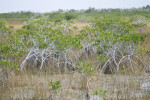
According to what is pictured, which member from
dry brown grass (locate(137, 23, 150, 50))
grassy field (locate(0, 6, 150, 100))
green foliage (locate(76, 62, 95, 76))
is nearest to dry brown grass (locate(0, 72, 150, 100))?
grassy field (locate(0, 6, 150, 100))

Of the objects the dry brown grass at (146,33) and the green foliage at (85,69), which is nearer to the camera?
the green foliage at (85,69)

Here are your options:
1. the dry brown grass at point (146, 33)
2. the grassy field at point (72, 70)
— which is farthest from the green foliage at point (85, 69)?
the dry brown grass at point (146, 33)

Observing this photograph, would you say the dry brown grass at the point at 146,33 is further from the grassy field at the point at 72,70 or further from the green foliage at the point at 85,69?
the green foliage at the point at 85,69

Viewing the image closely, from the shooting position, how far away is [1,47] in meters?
7.71

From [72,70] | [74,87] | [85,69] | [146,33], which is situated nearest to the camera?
[85,69]

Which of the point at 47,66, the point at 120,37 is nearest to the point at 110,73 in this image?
the point at 120,37

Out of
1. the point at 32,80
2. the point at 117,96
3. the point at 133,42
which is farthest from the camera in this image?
the point at 133,42

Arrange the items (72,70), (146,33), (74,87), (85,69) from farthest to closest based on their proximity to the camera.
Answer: (146,33) < (72,70) < (74,87) < (85,69)

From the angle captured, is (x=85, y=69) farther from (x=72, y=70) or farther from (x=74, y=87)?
(x=72, y=70)

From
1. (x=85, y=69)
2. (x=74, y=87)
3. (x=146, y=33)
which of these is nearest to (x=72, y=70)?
(x=74, y=87)

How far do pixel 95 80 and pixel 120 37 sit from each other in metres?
2.26

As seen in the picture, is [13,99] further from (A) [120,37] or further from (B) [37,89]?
(A) [120,37]

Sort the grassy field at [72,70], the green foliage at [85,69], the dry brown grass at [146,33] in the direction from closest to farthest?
the green foliage at [85,69], the grassy field at [72,70], the dry brown grass at [146,33]

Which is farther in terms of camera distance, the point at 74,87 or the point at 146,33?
the point at 146,33
